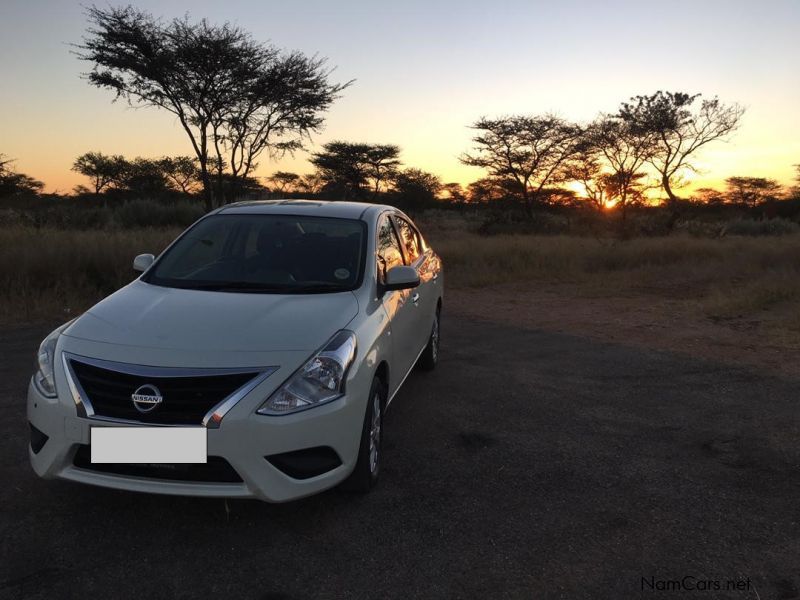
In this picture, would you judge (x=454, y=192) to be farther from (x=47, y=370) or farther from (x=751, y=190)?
(x=47, y=370)

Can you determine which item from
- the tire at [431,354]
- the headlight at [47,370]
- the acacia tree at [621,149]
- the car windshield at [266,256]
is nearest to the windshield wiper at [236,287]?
the car windshield at [266,256]

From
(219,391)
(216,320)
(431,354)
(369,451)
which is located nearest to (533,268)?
(431,354)

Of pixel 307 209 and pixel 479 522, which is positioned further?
pixel 307 209

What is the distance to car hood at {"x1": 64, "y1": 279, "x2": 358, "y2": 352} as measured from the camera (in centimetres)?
267

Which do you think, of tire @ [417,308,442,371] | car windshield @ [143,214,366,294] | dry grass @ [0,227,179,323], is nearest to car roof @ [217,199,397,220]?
car windshield @ [143,214,366,294]

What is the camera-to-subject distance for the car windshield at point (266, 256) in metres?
3.53

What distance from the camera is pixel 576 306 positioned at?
9445mm

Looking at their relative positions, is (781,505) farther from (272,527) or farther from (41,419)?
(41,419)

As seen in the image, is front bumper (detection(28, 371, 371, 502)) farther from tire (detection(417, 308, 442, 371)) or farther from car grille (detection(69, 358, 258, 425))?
tire (detection(417, 308, 442, 371))

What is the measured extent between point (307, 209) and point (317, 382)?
1.92 meters

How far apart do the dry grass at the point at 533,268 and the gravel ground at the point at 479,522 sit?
4.26m

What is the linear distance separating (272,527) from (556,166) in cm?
3003

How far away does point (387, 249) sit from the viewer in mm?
4188

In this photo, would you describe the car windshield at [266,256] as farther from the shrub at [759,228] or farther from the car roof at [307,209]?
the shrub at [759,228]
